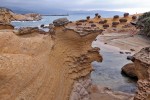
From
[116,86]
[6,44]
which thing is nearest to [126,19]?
[116,86]

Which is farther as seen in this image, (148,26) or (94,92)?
(148,26)

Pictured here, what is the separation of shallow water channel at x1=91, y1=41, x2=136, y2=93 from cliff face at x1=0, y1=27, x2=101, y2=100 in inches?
202

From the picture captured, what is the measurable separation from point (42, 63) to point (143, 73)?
2792 millimetres

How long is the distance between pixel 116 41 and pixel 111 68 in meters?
11.8

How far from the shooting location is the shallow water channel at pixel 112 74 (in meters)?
14.7

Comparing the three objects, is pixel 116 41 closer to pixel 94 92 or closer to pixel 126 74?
pixel 126 74

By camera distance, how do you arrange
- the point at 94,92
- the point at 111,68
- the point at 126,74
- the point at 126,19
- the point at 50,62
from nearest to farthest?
1. the point at 50,62
2. the point at 94,92
3. the point at 126,74
4. the point at 111,68
5. the point at 126,19

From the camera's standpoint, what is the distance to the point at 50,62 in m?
8.76

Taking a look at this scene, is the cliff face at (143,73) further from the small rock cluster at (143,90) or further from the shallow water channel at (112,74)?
the shallow water channel at (112,74)

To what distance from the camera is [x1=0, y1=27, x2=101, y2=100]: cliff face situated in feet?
24.6

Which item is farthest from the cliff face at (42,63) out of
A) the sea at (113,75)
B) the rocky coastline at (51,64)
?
the sea at (113,75)

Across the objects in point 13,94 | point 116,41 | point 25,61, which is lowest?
point 116,41

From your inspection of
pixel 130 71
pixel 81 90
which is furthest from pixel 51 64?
pixel 130 71

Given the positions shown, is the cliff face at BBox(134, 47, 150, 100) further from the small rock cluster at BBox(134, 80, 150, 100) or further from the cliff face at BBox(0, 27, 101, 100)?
the cliff face at BBox(0, 27, 101, 100)
